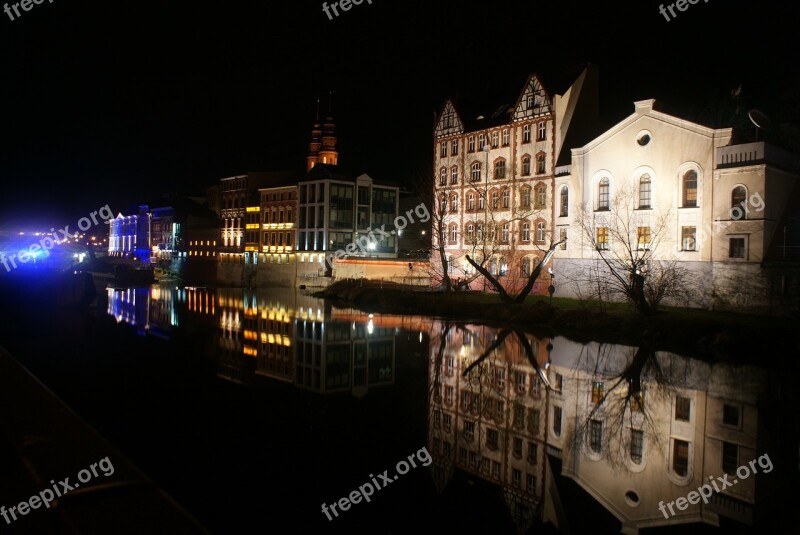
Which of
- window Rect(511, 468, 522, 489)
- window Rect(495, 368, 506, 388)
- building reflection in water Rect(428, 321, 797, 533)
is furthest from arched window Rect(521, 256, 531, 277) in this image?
A: window Rect(511, 468, 522, 489)

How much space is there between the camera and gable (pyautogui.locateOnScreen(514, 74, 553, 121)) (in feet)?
138

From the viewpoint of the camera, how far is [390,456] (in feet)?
33.6

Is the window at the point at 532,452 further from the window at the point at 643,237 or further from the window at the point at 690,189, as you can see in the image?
the window at the point at 690,189

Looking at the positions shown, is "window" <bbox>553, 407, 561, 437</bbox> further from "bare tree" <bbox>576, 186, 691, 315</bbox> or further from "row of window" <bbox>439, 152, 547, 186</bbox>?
"row of window" <bbox>439, 152, 547, 186</bbox>

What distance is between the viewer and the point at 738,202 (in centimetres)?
2886

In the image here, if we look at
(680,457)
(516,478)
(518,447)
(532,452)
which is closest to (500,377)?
(518,447)

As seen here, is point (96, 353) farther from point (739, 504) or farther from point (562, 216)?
point (562, 216)

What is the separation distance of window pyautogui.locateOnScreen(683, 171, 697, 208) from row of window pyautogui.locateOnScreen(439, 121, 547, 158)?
1262 cm

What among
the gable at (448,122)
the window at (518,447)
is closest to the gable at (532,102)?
the gable at (448,122)

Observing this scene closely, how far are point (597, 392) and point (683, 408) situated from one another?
80.4 inches

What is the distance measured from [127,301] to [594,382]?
126ft

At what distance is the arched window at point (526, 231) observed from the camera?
139 ft

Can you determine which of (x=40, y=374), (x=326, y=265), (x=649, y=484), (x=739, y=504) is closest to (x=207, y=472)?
(x=649, y=484)

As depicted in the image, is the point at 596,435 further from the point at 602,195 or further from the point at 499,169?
the point at 499,169
